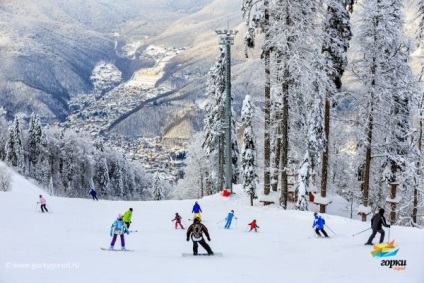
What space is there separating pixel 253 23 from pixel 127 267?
1776 centimetres

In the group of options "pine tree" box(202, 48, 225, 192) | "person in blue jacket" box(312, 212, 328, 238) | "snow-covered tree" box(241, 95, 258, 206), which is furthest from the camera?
"pine tree" box(202, 48, 225, 192)

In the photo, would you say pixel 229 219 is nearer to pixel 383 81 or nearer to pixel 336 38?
pixel 383 81

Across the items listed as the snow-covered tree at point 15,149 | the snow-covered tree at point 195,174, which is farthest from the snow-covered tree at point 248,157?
the snow-covered tree at point 15,149

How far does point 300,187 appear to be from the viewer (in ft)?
92.3

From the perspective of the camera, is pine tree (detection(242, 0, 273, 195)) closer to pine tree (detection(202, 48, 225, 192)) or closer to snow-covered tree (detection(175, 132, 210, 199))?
pine tree (detection(202, 48, 225, 192))

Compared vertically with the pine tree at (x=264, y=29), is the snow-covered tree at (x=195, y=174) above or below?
below

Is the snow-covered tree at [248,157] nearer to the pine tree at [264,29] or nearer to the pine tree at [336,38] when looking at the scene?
the pine tree at [264,29]

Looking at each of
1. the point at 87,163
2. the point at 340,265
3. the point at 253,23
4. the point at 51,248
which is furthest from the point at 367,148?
the point at 87,163

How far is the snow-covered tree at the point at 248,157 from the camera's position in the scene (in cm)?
3038

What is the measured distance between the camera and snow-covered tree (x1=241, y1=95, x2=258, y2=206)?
99.7ft

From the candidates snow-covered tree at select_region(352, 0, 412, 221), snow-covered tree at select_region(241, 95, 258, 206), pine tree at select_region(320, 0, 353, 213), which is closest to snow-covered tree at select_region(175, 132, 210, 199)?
snow-covered tree at select_region(241, 95, 258, 206)

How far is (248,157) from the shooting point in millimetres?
30688

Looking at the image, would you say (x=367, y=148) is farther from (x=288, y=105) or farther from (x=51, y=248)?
(x=51, y=248)

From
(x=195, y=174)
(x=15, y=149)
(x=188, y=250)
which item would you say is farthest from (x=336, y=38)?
(x=15, y=149)
